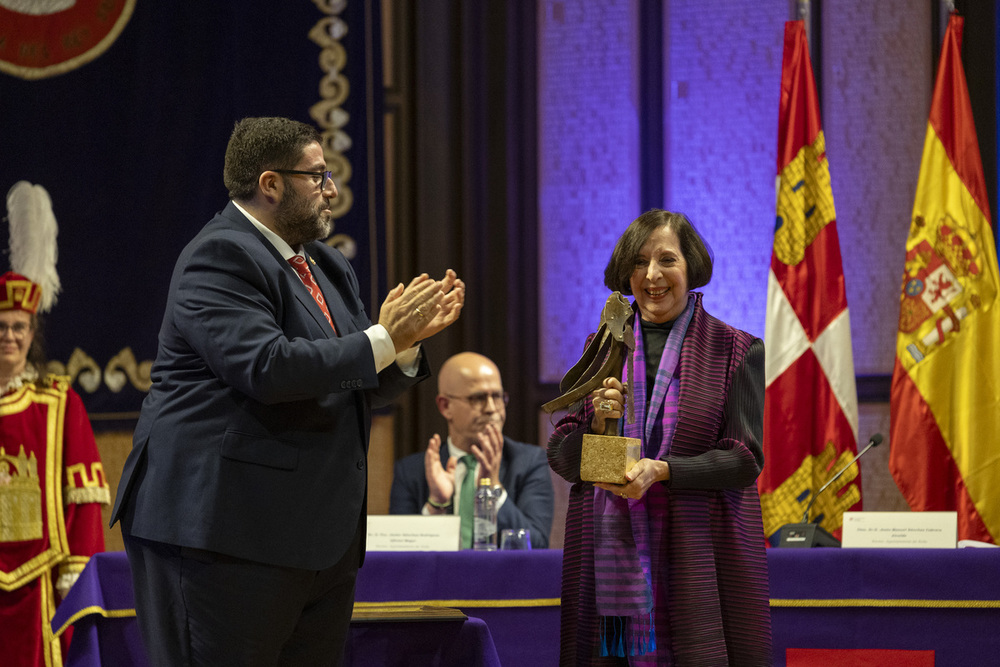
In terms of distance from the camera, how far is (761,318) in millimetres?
4848

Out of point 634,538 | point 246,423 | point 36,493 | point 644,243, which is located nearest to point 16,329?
point 36,493

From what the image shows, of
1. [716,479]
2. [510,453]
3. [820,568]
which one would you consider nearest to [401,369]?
[716,479]

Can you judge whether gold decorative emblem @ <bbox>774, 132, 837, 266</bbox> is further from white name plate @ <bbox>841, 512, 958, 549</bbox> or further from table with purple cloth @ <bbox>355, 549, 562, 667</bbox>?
table with purple cloth @ <bbox>355, 549, 562, 667</bbox>

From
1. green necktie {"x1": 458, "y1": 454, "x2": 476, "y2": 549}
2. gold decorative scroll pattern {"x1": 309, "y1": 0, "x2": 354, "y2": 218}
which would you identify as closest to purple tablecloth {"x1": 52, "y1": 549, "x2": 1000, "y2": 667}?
green necktie {"x1": 458, "y1": 454, "x2": 476, "y2": 549}

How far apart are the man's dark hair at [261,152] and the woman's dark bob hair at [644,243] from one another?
0.80 m

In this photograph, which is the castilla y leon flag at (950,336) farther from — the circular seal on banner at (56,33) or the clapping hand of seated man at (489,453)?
the circular seal on banner at (56,33)

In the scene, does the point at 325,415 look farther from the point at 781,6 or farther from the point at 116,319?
the point at 781,6

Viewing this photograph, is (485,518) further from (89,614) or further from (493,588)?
(89,614)

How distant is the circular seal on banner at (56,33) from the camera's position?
16.0 feet

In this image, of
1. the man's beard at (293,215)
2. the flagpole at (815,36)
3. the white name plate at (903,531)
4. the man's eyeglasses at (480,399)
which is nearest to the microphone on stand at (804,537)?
the white name plate at (903,531)

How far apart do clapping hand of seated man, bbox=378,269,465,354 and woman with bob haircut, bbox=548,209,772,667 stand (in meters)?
0.42

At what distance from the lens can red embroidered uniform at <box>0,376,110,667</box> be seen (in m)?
3.70

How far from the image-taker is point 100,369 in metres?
4.77

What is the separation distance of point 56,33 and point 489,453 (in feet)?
9.49
